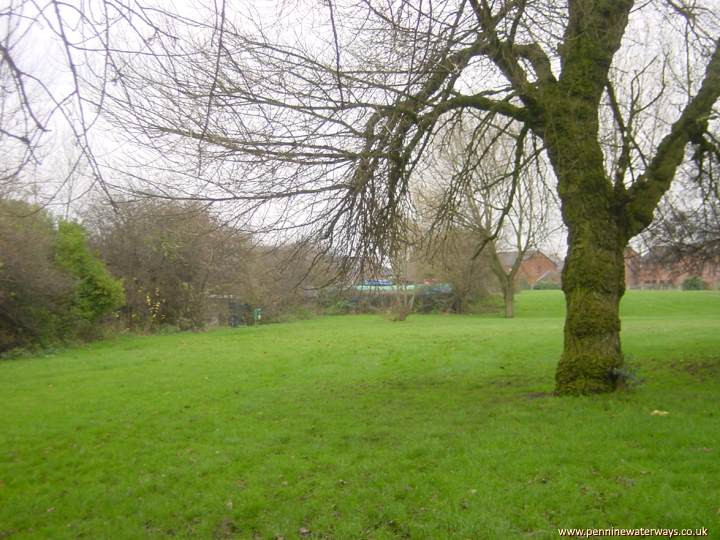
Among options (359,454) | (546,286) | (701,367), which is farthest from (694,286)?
(359,454)

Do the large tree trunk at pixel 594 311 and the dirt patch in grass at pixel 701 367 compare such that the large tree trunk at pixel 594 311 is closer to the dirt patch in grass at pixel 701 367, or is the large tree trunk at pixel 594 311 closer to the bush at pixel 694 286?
the dirt patch in grass at pixel 701 367

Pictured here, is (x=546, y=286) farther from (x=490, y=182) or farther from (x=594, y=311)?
(x=594, y=311)

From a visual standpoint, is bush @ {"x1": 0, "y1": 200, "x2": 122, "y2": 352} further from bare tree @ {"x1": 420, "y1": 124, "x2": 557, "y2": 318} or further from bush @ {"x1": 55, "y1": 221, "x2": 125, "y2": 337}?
bare tree @ {"x1": 420, "y1": 124, "x2": 557, "y2": 318}

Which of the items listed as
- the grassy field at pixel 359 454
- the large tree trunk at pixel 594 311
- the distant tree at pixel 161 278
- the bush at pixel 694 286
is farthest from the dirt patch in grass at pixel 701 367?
the bush at pixel 694 286

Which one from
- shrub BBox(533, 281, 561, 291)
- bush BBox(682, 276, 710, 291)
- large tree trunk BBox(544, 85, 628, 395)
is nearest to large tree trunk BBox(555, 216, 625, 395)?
large tree trunk BBox(544, 85, 628, 395)

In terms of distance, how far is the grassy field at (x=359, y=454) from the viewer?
16.2 feet

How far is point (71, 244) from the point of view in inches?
777

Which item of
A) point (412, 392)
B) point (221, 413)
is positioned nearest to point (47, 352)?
point (221, 413)

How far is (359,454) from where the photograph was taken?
21.5 ft

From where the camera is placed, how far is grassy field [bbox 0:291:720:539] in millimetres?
4926

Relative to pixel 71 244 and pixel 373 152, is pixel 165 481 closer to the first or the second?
pixel 373 152

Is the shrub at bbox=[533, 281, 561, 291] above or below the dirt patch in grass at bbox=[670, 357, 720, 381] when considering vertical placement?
above

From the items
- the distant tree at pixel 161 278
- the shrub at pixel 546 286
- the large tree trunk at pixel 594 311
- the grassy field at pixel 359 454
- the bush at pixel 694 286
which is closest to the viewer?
the grassy field at pixel 359 454

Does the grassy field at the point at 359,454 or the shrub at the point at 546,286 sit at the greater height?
the shrub at the point at 546,286
